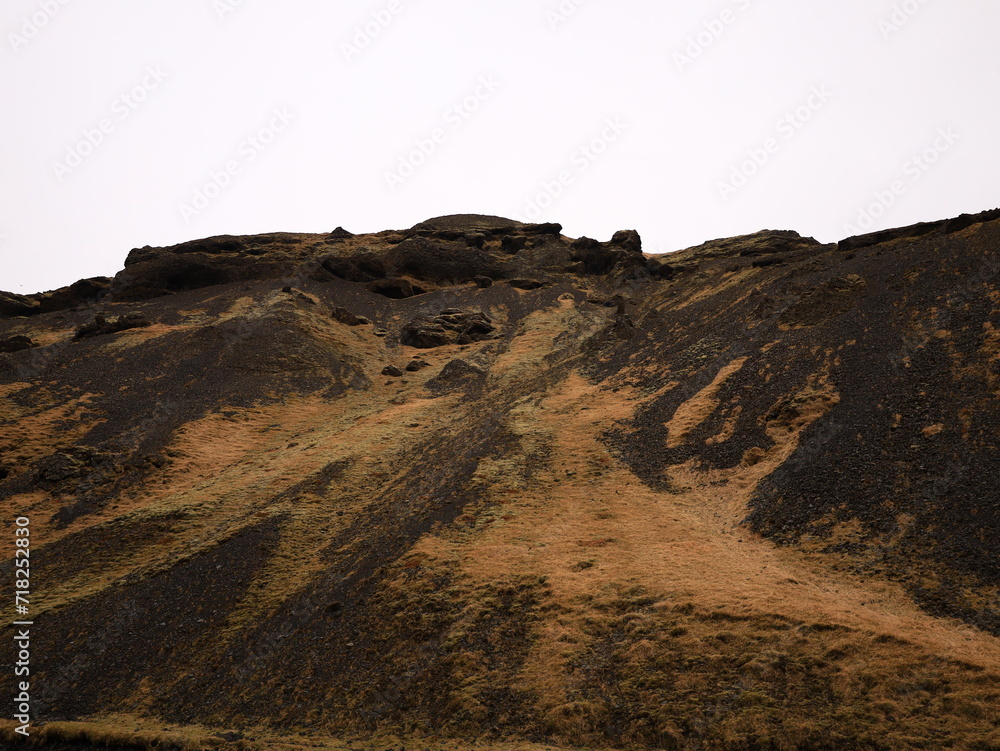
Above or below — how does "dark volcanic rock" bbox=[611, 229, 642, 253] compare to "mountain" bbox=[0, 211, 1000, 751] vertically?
above

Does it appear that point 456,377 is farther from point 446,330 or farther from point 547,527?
point 547,527

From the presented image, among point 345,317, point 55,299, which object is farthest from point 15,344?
point 55,299

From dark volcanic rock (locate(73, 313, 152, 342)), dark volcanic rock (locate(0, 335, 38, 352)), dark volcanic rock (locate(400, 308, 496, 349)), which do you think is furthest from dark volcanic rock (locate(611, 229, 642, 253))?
dark volcanic rock (locate(0, 335, 38, 352))

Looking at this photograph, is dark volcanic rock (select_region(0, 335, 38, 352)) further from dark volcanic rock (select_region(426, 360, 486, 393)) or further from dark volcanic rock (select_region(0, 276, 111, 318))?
dark volcanic rock (select_region(426, 360, 486, 393))

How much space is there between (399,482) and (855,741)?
20.9 metres

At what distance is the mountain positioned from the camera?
1296 centimetres

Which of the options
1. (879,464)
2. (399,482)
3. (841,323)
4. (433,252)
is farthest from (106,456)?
(433,252)

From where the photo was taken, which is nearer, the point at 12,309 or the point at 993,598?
the point at 993,598

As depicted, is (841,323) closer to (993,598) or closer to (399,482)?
(993,598)

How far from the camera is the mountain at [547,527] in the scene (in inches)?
510

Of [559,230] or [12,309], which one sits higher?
[559,230]

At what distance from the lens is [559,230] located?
267ft

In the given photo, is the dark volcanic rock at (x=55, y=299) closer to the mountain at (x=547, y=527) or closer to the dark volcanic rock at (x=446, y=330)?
the mountain at (x=547, y=527)

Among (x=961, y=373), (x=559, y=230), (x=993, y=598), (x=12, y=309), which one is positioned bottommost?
(x=993, y=598)
